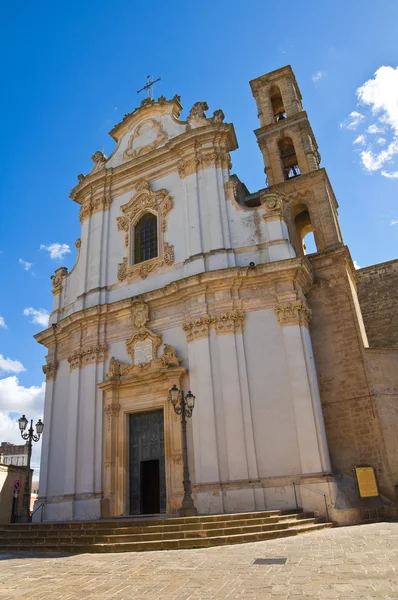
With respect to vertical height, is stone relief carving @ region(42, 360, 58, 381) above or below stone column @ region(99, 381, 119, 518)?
above

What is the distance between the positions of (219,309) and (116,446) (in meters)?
5.77

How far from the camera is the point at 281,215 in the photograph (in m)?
16.0

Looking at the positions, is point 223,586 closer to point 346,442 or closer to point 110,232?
point 346,442

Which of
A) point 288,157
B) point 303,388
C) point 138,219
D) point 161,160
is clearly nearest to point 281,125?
point 288,157

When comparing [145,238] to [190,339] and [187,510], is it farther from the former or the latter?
[187,510]

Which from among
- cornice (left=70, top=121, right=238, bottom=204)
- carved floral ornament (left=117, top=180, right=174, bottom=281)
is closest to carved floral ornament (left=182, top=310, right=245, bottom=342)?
carved floral ornament (left=117, top=180, right=174, bottom=281)

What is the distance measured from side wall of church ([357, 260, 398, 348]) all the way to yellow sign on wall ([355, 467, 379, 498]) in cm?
820

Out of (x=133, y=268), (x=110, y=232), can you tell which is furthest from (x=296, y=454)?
(x=110, y=232)

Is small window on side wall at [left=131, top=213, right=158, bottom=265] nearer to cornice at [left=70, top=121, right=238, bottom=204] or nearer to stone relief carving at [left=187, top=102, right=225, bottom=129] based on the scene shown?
cornice at [left=70, top=121, right=238, bottom=204]

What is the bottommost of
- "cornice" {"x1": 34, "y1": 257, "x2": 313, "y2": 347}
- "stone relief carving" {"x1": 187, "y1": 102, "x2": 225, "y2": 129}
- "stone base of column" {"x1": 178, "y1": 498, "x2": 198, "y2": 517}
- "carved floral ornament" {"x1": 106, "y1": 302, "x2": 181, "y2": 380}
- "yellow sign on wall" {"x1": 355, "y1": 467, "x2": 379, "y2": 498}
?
"stone base of column" {"x1": 178, "y1": 498, "x2": 198, "y2": 517}

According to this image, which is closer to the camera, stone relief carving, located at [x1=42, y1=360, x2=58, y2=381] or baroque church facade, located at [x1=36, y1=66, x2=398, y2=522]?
baroque church facade, located at [x1=36, y1=66, x2=398, y2=522]

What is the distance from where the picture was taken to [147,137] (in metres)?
20.6

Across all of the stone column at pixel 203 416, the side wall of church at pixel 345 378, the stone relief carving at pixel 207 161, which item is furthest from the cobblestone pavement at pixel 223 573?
the stone relief carving at pixel 207 161

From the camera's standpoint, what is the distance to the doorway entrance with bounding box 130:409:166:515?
49.2 feet
